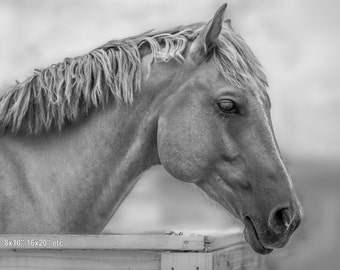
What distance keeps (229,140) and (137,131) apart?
489 mm

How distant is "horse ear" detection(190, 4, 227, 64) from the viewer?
3117mm

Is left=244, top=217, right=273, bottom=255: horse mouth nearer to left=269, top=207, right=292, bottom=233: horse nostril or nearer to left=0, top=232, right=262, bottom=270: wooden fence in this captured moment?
left=269, top=207, right=292, bottom=233: horse nostril

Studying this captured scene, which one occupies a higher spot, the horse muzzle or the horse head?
the horse head

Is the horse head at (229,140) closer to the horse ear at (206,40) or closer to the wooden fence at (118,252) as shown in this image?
the horse ear at (206,40)

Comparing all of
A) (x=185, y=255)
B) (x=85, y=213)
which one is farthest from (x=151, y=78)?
(x=185, y=255)

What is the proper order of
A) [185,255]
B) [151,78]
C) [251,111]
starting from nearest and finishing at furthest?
[185,255], [251,111], [151,78]

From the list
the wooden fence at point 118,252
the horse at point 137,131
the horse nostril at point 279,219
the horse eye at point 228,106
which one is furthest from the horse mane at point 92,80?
the wooden fence at point 118,252

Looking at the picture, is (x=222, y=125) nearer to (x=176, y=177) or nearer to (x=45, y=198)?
Answer: (x=176, y=177)

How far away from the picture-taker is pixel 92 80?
10.9ft

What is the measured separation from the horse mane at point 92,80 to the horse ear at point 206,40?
47mm

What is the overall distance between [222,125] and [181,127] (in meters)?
0.20

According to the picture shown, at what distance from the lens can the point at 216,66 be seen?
10.4 ft

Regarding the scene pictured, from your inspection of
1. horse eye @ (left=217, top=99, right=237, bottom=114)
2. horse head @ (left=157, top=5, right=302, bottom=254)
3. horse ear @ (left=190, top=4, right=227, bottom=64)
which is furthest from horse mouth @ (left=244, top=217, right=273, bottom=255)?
horse ear @ (left=190, top=4, right=227, bottom=64)

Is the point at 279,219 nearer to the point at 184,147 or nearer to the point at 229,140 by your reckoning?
the point at 229,140
